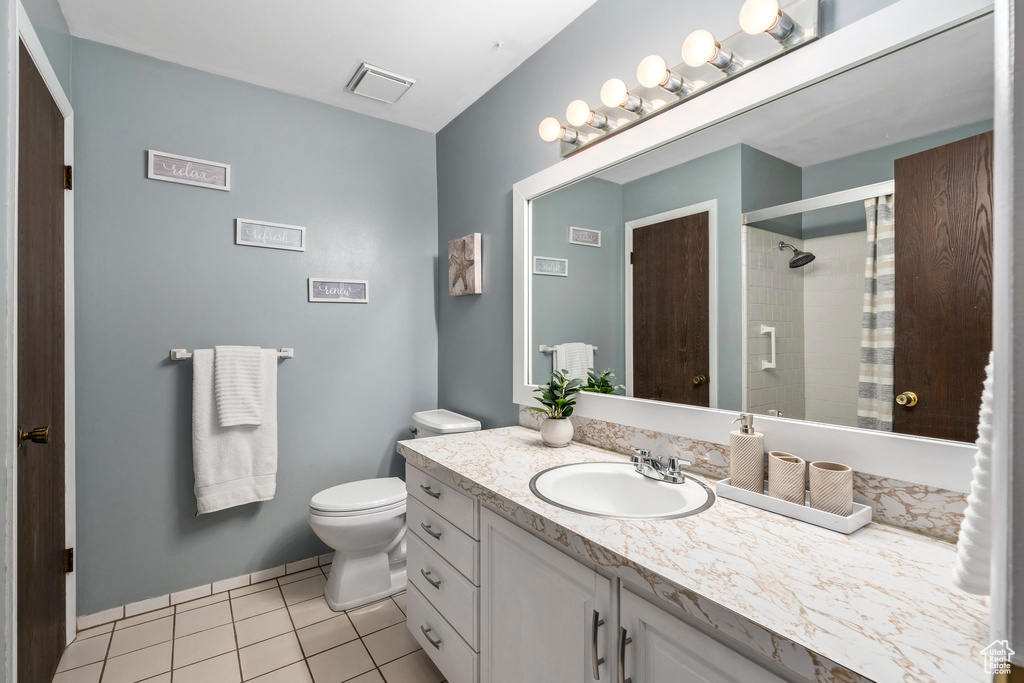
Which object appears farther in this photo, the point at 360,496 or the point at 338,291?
the point at 338,291

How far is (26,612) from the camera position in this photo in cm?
132

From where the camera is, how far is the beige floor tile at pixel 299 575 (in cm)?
226

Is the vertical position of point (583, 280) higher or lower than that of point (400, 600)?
higher

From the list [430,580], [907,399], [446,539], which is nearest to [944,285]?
[907,399]

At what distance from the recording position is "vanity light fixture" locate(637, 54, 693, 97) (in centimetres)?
131

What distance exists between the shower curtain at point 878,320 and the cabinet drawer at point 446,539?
3.31ft

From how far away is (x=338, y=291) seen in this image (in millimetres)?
2447

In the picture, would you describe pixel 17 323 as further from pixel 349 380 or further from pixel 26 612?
pixel 349 380

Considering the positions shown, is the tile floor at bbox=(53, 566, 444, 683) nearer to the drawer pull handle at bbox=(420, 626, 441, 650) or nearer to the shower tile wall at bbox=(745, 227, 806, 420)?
the drawer pull handle at bbox=(420, 626, 441, 650)

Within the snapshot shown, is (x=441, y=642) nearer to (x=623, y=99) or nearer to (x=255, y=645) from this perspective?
(x=255, y=645)

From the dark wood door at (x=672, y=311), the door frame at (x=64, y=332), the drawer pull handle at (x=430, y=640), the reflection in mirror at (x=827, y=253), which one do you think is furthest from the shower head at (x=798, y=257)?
the door frame at (x=64, y=332)

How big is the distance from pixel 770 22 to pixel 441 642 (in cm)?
191

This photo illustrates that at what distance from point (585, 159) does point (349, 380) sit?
162cm

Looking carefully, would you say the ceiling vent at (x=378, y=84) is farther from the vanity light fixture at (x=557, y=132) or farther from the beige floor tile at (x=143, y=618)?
the beige floor tile at (x=143, y=618)
